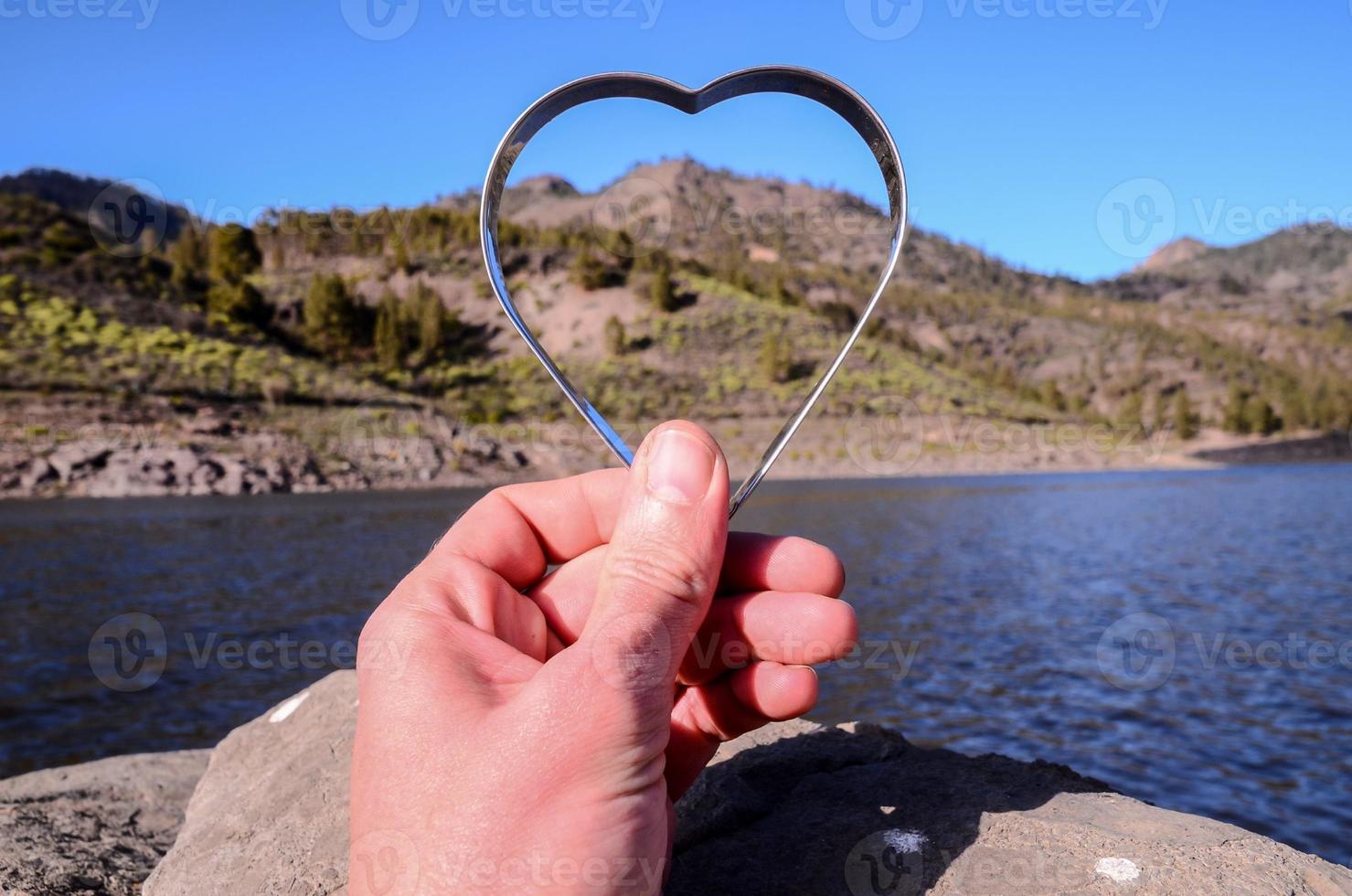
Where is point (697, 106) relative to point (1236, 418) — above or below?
above

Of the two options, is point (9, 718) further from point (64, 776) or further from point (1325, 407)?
point (1325, 407)

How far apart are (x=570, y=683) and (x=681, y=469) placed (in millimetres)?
512

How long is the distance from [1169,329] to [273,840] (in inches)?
7050

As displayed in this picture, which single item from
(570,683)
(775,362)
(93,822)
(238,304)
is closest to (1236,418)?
(775,362)

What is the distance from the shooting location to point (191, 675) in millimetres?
11922

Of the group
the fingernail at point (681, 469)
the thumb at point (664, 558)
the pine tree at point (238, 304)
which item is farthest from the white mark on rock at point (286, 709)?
the pine tree at point (238, 304)

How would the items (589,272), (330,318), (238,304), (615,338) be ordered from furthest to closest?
(589,272) < (615,338) < (238,304) < (330,318)

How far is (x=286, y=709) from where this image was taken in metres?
5.21

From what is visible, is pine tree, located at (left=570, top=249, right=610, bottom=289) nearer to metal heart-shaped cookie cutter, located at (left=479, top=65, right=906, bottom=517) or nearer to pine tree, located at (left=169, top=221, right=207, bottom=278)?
pine tree, located at (left=169, top=221, right=207, bottom=278)

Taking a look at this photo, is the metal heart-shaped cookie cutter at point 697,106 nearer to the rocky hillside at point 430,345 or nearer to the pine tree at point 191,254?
the rocky hillside at point 430,345

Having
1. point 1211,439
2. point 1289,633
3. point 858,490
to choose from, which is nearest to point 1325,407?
point 1211,439

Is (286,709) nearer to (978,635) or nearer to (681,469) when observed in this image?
(681,469)

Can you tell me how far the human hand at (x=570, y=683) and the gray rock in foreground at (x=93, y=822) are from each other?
231 centimetres

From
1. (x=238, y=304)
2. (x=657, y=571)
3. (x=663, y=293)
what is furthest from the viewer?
(x=663, y=293)
